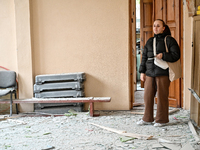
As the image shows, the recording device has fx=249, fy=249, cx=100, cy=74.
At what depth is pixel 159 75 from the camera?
3564mm

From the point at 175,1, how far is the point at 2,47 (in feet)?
11.5

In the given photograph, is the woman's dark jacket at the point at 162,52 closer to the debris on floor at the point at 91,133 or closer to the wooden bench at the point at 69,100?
the debris on floor at the point at 91,133

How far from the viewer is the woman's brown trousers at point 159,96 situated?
11.8 ft

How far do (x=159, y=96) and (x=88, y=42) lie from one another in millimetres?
1858

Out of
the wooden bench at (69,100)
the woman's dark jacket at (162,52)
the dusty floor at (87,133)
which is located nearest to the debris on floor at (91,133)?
the dusty floor at (87,133)

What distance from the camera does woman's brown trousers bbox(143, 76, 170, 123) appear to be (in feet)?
11.8

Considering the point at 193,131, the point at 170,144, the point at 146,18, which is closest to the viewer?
the point at 170,144

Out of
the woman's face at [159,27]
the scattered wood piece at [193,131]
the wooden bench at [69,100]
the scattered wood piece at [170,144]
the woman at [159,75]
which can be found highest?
the woman's face at [159,27]

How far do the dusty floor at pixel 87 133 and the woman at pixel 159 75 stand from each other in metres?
→ 0.18

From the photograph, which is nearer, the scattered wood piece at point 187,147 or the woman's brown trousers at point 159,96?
the scattered wood piece at point 187,147

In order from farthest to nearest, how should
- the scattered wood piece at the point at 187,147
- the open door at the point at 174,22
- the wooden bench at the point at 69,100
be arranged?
the open door at the point at 174,22, the wooden bench at the point at 69,100, the scattered wood piece at the point at 187,147

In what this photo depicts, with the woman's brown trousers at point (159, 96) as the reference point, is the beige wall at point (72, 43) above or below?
above

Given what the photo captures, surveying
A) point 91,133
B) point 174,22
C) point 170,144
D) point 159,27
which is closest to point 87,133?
point 91,133

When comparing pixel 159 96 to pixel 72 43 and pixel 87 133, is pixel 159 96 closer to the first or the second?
pixel 87 133
